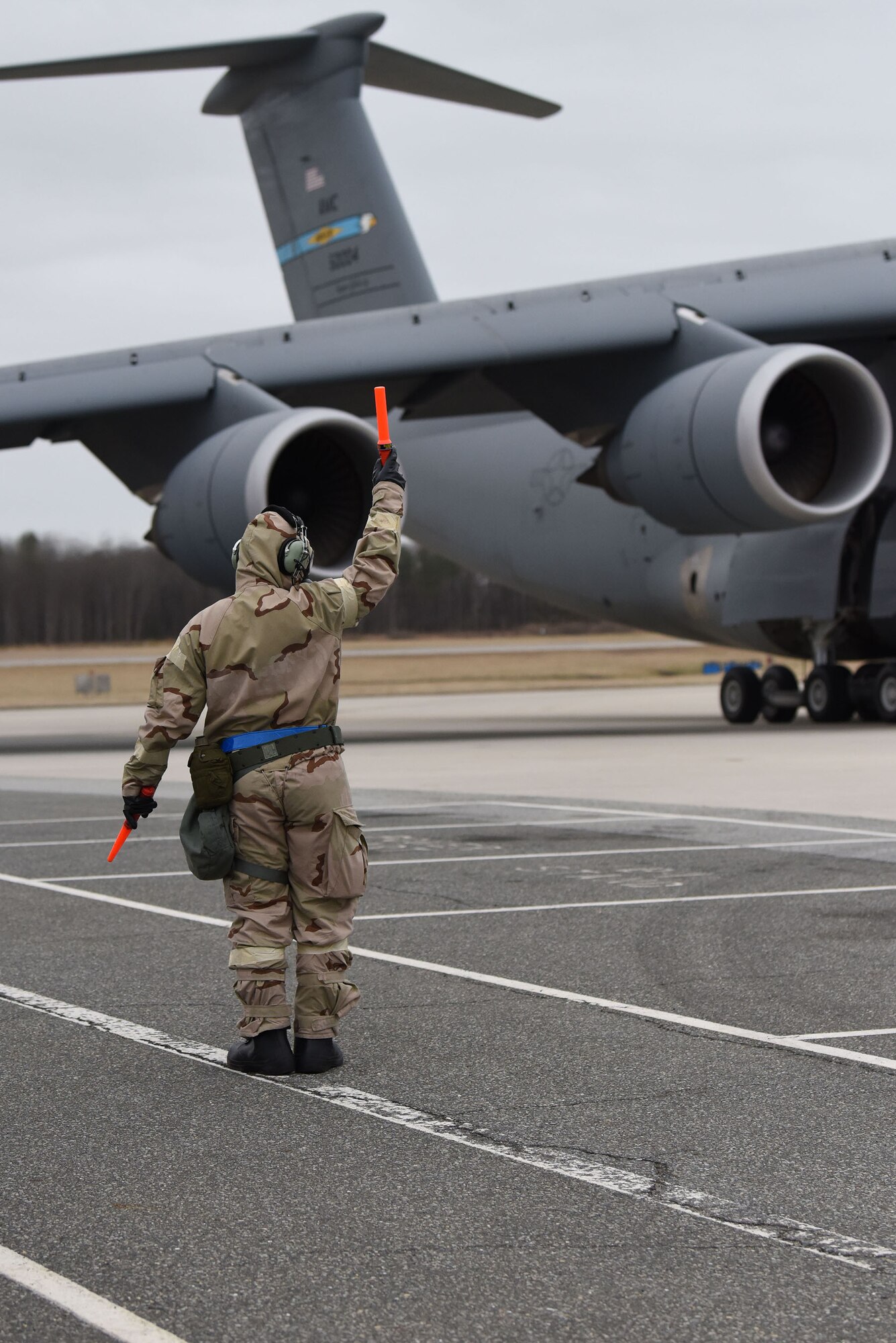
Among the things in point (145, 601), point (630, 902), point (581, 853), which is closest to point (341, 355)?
point (581, 853)

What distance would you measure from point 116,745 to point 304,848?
→ 55.1ft

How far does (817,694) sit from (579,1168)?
55.6 ft

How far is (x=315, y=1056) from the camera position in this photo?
5.10 meters

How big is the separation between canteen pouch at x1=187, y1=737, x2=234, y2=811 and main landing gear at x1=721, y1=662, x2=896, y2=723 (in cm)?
1551

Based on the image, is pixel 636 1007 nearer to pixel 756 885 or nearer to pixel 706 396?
pixel 756 885

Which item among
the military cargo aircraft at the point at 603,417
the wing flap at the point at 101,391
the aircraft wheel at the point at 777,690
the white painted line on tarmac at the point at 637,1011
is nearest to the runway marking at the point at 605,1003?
the white painted line on tarmac at the point at 637,1011

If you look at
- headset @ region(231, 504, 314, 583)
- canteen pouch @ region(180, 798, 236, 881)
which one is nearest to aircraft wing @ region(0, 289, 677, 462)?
headset @ region(231, 504, 314, 583)

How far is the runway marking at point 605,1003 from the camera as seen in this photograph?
17.0ft

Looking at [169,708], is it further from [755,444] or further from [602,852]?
[755,444]

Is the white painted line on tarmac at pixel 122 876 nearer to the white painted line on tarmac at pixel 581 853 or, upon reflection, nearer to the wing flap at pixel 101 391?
the white painted line on tarmac at pixel 581 853

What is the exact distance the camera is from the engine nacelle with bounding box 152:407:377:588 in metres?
16.0

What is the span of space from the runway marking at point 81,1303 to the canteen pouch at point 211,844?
1.71 meters

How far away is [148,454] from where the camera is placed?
58.2ft

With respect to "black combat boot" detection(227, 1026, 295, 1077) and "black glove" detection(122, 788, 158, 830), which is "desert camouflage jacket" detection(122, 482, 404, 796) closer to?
"black glove" detection(122, 788, 158, 830)
